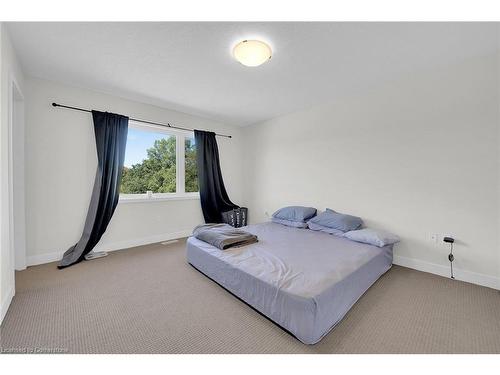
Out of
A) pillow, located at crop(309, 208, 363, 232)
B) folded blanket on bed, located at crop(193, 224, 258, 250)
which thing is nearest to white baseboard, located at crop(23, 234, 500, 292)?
pillow, located at crop(309, 208, 363, 232)

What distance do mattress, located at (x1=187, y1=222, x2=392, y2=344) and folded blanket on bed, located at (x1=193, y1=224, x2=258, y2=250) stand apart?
7 cm

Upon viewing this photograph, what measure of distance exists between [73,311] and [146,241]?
186 cm

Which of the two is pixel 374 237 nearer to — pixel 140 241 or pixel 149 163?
pixel 140 241

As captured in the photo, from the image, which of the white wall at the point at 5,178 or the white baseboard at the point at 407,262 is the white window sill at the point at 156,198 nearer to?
the white baseboard at the point at 407,262

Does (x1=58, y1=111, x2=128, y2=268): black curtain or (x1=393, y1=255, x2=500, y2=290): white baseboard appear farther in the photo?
(x1=58, y1=111, x2=128, y2=268): black curtain

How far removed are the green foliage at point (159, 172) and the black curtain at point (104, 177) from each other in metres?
0.31

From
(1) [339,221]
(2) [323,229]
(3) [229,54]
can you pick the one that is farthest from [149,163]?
(1) [339,221]

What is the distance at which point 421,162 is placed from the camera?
257 cm

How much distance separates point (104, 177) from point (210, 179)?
5.83 feet

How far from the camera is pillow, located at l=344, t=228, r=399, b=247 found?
2445 mm

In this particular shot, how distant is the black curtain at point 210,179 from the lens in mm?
4121

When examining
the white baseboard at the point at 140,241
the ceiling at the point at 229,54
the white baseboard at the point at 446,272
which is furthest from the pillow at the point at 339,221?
the white baseboard at the point at 140,241

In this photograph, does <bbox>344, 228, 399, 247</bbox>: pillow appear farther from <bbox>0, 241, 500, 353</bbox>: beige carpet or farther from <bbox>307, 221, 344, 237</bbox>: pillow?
<bbox>0, 241, 500, 353</bbox>: beige carpet
